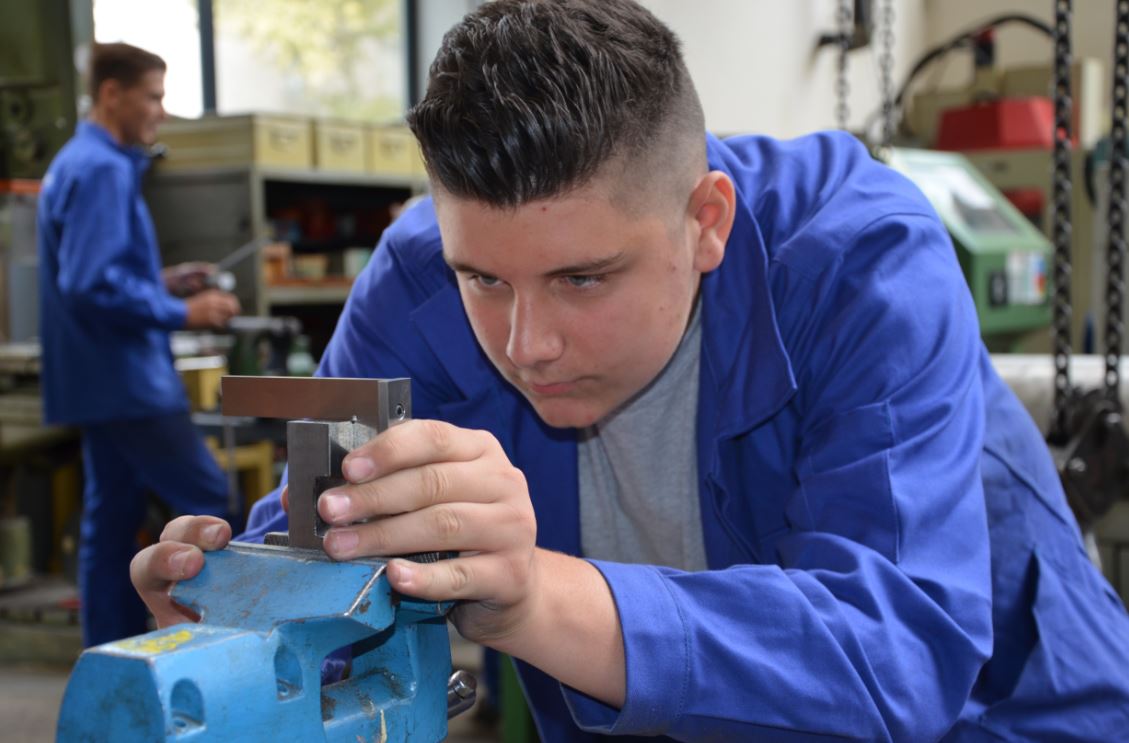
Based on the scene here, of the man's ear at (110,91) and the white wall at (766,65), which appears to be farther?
the white wall at (766,65)

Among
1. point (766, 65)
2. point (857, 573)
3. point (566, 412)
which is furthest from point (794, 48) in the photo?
point (857, 573)

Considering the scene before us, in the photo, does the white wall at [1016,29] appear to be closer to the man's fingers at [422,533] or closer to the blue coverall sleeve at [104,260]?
the blue coverall sleeve at [104,260]

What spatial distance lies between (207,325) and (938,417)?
2288mm

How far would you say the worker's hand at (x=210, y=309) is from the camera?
113 inches

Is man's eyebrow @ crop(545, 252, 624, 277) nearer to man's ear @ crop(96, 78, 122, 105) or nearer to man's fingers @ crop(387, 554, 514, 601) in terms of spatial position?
man's fingers @ crop(387, 554, 514, 601)

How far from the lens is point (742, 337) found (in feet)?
3.56

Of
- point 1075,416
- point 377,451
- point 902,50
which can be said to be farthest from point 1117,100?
point 902,50

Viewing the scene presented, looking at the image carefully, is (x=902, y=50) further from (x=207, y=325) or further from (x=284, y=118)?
(x=207, y=325)

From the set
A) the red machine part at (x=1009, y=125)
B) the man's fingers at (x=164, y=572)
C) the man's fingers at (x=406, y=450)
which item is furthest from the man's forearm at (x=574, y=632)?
the red machine part at (x=1009, y=125)

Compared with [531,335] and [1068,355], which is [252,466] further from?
[531,335]

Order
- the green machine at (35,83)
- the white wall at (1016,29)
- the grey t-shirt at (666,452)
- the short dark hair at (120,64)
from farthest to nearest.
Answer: the white wall at (1016,29) → the short dark hair at (120,64) → the green machine at (35,83) → the grey t-shirt at (666,452)

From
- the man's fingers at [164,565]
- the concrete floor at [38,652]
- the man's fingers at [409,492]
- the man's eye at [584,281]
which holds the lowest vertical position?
the concrete floor at [38,652]

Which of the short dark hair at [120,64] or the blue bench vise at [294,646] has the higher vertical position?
the short dark hair at [120,64]

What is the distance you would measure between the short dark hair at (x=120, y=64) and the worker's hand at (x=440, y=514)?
2.37 meters
